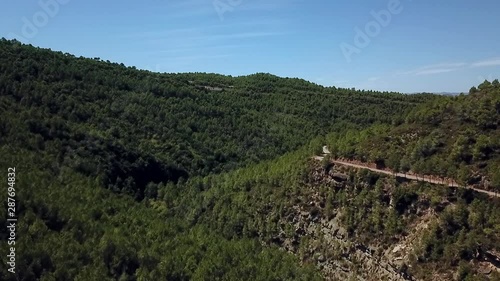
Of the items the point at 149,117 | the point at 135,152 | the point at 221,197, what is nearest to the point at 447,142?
the point at 221,197

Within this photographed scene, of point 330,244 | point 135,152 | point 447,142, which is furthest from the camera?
point 135,152

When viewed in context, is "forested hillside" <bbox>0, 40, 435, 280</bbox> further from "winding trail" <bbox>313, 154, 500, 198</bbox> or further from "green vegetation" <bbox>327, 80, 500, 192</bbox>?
"winding trail" <bbox>313, 154, 500, 198</bbox>

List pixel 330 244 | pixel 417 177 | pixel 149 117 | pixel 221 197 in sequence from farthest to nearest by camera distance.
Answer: pixel 149 117, pixel 221 197, pixel 330 244, pixel 417 177

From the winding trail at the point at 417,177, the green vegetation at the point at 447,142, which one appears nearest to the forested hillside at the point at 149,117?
the green vegetation at the point at 447,142

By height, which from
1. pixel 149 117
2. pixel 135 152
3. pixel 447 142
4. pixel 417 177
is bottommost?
pixel 135 152

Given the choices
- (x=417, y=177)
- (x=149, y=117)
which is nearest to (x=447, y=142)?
(x=417, y=177)

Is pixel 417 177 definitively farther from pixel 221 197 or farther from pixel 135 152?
pixel 135 152

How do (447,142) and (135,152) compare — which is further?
(135,152)

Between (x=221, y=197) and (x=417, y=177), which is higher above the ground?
(x=417, y=177)
